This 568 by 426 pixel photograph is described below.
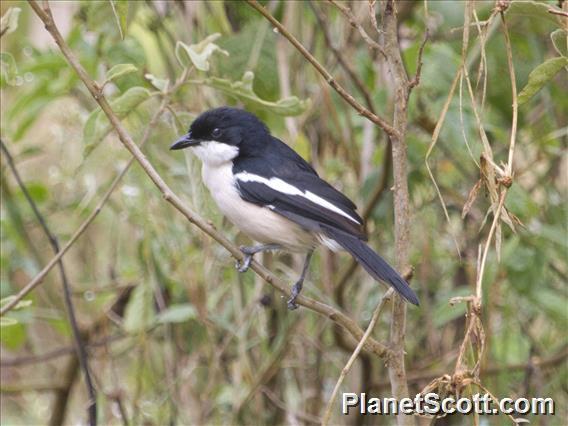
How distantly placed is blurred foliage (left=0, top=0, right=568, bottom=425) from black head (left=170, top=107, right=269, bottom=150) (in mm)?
139

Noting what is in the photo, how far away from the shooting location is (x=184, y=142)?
122 inches

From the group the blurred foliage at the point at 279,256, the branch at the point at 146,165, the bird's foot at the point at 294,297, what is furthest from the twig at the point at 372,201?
the branch at the point at 146,165

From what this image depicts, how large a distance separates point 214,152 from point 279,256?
1032mm

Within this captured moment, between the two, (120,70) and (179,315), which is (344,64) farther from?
(120,70)

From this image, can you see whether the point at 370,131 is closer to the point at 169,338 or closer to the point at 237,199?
the point at 237,199

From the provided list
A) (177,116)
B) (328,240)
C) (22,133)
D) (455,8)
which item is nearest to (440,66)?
(455,8)

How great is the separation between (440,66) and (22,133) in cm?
152

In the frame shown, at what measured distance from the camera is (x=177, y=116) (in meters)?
2.87

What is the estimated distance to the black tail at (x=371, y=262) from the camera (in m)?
2.33

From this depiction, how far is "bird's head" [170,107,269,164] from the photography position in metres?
3.20

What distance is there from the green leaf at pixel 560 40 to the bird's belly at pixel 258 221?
3.44 ft

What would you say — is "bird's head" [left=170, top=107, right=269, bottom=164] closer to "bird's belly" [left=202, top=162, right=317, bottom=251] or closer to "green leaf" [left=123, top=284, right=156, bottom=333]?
"bird's belly" [left=202, top=162, right=317, bottom=251]

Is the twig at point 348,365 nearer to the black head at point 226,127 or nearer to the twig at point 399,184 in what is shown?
the twig at point 399,184

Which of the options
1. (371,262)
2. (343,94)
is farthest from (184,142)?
(343,94)
